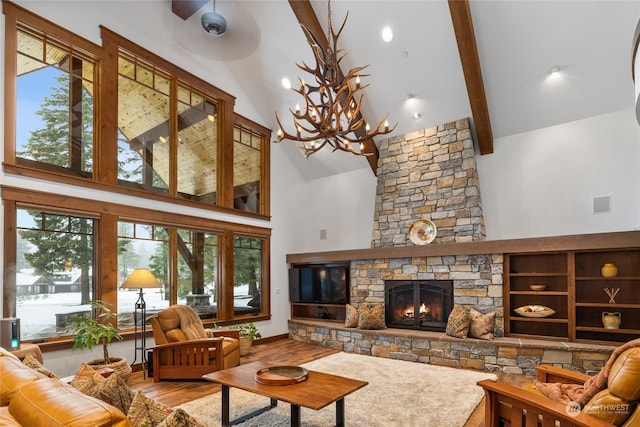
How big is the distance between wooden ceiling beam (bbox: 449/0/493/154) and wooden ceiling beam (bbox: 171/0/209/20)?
3.76m

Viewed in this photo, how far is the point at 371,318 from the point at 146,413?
528cm

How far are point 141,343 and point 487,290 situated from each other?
202 inches

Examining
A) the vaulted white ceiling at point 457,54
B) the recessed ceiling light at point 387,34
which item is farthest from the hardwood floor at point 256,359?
the recessed ceiling light at point 387,34

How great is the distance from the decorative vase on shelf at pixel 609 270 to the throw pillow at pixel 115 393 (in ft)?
18.9

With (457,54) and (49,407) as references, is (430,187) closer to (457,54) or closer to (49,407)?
(457,54)

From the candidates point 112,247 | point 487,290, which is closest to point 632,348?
point 487,290

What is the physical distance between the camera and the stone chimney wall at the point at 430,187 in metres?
6.26

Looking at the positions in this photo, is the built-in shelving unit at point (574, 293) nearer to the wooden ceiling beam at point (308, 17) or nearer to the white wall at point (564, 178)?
the white wall at point (564, 178)

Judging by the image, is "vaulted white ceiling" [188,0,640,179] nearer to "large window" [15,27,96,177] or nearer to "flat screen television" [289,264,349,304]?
"large window" [15,27,96,177]

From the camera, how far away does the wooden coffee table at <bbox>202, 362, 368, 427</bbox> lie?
283 cm

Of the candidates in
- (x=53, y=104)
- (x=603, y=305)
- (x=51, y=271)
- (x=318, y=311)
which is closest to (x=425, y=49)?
(x=603, y=305)

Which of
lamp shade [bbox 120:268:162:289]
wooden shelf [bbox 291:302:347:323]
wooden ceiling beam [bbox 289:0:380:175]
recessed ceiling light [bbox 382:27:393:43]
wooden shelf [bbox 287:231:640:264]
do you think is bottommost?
wooden shelf [bbox 291:302:347:323]

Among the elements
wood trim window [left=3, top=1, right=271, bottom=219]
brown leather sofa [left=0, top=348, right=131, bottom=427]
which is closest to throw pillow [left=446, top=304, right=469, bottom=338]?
wood trim window [left=3, top=1, right=271, bottom=219]

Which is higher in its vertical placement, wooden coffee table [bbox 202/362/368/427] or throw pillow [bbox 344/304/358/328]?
wooden coffee table [bbox 202/362/368/427]
